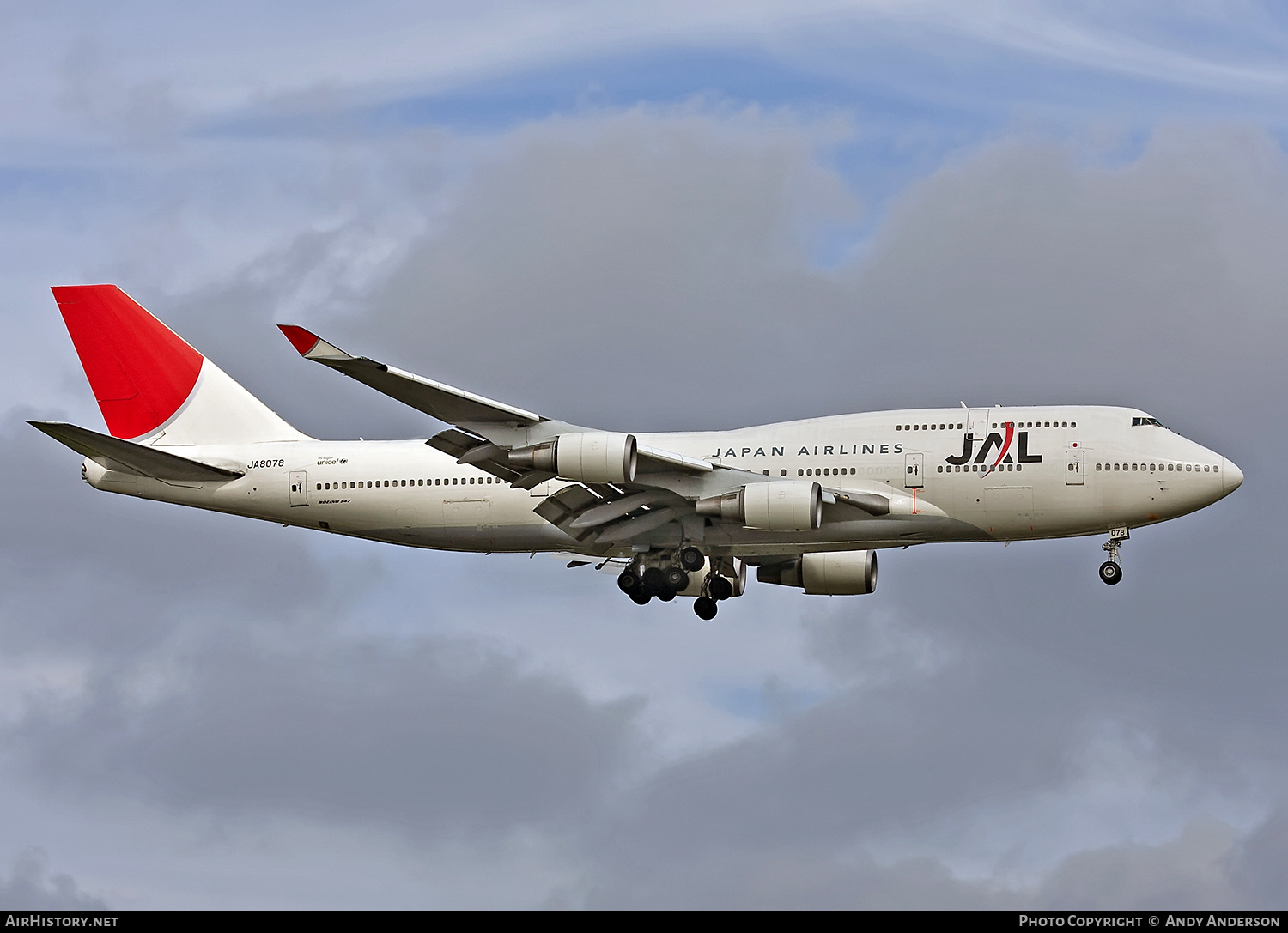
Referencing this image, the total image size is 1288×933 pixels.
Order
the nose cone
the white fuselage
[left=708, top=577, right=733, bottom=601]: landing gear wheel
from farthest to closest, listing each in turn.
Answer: [left=708, top=577, right=733, bottom=601]: landing gear wheel, the nose cone, the white fuselage

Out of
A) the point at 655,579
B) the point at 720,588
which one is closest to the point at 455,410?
the point at 655,579

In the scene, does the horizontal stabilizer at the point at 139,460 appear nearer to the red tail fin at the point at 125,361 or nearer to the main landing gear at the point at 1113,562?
the red tail fin at the point at 125,361

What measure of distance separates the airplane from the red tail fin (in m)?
0.47

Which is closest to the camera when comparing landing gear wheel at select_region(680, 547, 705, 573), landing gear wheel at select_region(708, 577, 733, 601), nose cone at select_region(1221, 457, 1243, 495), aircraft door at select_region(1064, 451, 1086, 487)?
aircraft door at select_region(1064, 451, 1086, 487)

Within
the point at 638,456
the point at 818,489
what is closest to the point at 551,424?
the point at 638,456

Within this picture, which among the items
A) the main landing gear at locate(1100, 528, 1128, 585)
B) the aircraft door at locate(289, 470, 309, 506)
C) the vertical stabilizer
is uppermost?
the vertical stabilizer

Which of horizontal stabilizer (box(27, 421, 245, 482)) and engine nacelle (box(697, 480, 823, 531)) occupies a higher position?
horizontal stabilizer (box(27, 421, 245, 482))

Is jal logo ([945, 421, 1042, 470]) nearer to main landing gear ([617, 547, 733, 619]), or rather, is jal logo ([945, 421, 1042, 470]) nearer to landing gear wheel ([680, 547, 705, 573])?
landing gear wheel ([680, 547, 705, 573])

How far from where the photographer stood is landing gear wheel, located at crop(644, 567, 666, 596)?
52688 mm

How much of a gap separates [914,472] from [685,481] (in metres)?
6.58

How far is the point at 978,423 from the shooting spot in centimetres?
5100

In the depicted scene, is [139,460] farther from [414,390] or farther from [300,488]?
[414,390]

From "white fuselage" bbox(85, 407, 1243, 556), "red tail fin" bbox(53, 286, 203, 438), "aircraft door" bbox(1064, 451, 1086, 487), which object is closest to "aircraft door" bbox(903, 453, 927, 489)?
"white fuselage" bbox(85, 407, 1243, 556)
